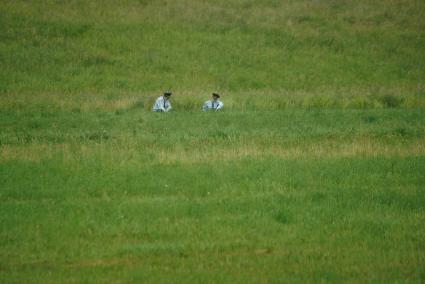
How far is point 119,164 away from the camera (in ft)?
51.7

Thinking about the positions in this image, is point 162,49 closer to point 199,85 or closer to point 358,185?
point 199,85

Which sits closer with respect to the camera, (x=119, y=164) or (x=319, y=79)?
(x=119, y=164)

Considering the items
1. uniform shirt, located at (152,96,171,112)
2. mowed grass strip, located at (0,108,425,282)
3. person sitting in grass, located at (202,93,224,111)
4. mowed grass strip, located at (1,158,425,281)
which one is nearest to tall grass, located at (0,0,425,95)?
person sitting in grass, located at (202,93,224,111)

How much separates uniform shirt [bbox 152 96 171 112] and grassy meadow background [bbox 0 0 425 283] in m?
0.68

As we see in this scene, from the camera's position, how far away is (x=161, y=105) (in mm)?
27406

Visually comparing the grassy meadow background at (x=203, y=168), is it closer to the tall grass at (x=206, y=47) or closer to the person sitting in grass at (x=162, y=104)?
the tall grass at (x=206, y=47)

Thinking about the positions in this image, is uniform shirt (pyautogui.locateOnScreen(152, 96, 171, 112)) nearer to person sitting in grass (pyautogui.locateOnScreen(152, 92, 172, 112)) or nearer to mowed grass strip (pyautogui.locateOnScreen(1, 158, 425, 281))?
person sitting in grass (pyautogui.locateOnScreen(152, 92, 172, 112))

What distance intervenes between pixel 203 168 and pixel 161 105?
12.3 m

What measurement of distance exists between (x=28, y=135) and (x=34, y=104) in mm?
9519

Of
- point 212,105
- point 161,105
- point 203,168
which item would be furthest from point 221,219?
point 212,105

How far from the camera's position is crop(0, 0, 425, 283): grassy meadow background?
9797 mm

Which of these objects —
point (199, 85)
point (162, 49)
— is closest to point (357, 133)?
point (199, 85)

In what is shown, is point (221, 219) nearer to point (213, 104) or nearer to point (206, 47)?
point (213, 104)

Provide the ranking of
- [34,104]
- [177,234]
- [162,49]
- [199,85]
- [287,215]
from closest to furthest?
[177,234], [287,215], [34,104], [199,85], [162,49]
